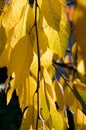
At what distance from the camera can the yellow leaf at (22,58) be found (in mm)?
403

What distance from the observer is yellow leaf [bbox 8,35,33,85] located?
0.40 meters

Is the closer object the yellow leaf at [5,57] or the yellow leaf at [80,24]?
the yellow leaf at [80,24]

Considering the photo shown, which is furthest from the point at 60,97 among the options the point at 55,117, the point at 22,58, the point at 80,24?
the point at 80,24

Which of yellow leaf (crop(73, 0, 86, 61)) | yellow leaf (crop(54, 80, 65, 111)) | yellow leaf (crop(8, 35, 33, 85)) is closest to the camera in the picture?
yellow leaf (crop(73, 0, 86, 61))

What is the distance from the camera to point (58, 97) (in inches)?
21.5

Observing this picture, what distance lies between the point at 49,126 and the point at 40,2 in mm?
214

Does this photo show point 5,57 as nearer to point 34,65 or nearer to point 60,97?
point 34,65

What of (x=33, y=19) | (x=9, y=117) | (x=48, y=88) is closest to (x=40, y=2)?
(x=33, y=19)

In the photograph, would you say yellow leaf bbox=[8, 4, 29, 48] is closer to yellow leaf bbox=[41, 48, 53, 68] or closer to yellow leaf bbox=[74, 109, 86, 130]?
yellow leaf bbox=[41, 48, 53, 68]

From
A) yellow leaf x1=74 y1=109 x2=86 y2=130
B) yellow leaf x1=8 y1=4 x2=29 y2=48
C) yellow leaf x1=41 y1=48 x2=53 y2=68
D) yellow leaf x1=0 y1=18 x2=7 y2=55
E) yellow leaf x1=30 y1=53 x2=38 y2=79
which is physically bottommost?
yellow leaf x1=74 y1=109 x2=86 y2=130

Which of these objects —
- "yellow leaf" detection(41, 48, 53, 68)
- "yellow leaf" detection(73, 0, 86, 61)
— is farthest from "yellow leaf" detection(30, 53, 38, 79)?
"yellow leaf" detection(73, 0, 86, 61)

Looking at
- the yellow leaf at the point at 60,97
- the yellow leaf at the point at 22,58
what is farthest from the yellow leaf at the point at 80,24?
the yellow leaf at the point at 60,97

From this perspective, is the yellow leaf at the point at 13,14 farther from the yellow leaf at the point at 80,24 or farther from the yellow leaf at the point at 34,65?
the yellow leaf at the point at 80,24

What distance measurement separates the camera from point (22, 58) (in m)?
0.41
